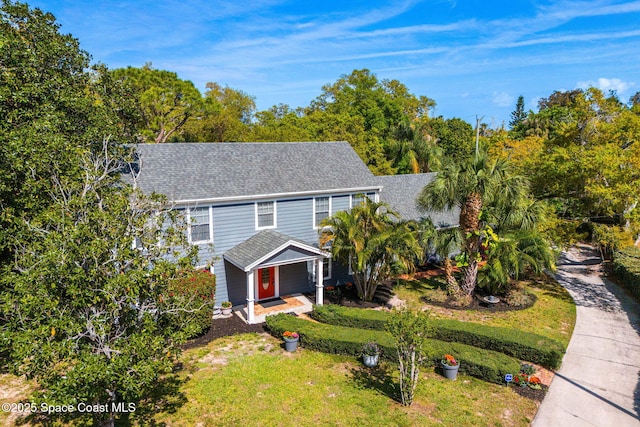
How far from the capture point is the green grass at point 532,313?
1711cm

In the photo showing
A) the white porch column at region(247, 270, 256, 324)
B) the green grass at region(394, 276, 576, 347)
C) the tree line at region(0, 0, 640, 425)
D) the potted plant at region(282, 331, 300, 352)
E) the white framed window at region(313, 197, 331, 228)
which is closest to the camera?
the tree line at region(0, 0, 640, 425)

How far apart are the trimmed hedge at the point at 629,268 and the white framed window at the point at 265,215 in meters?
18.0

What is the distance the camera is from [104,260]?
791 cm

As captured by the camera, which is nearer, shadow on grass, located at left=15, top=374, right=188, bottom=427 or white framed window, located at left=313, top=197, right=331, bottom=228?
shadow on grass, located at left=15, top=374, right=188, bottom=427

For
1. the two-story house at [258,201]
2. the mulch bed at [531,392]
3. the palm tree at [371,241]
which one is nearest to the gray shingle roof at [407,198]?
the two-story house at [258,201]

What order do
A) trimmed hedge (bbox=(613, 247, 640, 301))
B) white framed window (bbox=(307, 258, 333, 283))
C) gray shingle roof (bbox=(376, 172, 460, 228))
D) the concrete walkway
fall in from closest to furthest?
the concrete walkway < trimmed hedge (bbox=(613, 247, 640, 301)) < white framed window (bbox=(307, 258, 333, 283)) < gray shingle roof (bbox=(376, 172, 460, 228))

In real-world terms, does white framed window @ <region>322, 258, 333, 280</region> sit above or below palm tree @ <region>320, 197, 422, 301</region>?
below

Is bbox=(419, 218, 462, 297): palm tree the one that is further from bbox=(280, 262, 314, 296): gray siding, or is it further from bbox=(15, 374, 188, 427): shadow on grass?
bbox=(15, 374, 188, 427): shadow on grass

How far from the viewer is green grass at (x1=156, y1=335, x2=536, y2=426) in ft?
35.4

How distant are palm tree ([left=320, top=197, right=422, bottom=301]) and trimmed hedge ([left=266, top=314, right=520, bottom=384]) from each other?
365cm

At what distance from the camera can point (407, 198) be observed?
2628 centimetres

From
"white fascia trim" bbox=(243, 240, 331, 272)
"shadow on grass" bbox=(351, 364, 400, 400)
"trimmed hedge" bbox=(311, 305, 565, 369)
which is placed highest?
"white fascia trim" bbox=(243, 240, 331, 272)

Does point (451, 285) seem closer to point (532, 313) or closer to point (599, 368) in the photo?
point (532, 313)

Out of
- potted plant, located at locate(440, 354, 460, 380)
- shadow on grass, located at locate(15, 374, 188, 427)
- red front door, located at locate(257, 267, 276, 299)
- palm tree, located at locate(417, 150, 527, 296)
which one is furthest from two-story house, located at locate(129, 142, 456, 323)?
potted plant, located at locate(440, 354, 460, 380)
